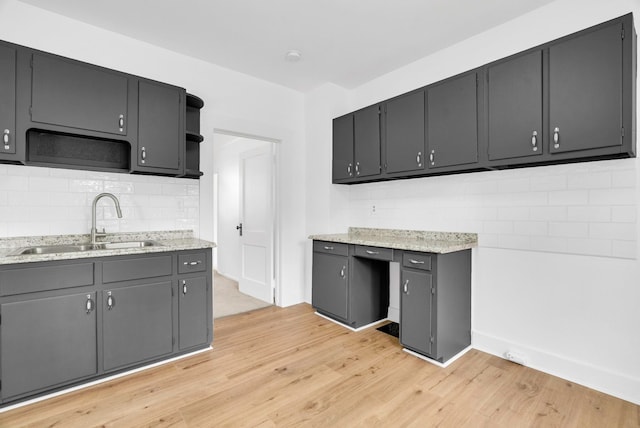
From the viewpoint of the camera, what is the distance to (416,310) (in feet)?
8.68

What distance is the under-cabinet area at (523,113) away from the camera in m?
1.92

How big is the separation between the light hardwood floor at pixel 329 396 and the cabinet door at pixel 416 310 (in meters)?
Result: 0.14

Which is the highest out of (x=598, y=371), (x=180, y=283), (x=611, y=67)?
(x=611, y=67)

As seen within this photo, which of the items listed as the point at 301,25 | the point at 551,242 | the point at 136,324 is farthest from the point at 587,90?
the point at 136,324

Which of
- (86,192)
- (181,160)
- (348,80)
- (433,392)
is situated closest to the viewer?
(433,392)

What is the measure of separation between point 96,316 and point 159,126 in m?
1.58

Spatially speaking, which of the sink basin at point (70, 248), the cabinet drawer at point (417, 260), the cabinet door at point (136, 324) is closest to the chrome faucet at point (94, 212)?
the sink basin at point (70, 248)

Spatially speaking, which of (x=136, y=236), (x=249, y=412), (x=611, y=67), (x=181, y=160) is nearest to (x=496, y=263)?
(x=611, y=67)

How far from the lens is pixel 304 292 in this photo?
420 centimetres

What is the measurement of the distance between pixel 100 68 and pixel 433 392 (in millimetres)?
3438

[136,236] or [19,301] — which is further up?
[136,236]

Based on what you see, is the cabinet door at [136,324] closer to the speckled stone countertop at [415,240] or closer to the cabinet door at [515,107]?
the speckled stone countertop at [415,240]

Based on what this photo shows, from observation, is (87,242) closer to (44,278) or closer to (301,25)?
(44,278)

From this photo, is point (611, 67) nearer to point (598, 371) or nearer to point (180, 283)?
point (598, 371)
